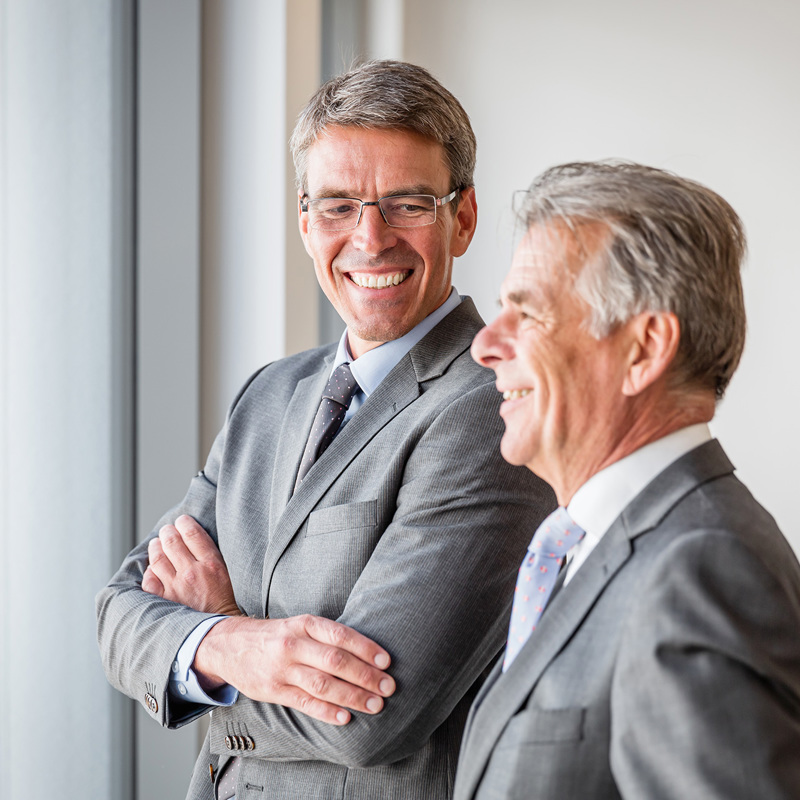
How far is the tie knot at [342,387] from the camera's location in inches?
68.4

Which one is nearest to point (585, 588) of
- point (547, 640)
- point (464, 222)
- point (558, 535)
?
point (547, 640)

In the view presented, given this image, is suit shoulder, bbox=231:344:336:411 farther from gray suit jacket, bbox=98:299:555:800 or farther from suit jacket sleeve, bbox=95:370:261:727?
suit jacket sleeve, bbox=95:370:261:727

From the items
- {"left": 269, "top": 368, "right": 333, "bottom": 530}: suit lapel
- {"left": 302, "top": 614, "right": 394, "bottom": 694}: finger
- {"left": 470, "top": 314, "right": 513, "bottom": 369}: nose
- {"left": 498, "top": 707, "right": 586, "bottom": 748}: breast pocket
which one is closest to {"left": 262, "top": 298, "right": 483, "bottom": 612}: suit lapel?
{"left": 269, "top": 368, "right": 333, "bottom": 530}: suit lapel

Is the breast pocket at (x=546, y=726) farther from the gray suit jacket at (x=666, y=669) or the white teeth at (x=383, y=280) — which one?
the white teeth at (x=383, y=280)

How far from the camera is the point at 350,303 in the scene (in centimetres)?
175

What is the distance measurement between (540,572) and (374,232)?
75 cm

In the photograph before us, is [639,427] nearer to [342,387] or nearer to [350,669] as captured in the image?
[350,669]

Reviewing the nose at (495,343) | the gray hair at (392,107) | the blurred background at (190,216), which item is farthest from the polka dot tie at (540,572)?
the blurred background at (190,216)

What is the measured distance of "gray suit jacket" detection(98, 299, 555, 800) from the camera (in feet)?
4.50

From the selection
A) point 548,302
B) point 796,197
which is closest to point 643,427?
point 548,302

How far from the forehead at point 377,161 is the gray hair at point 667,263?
59 cm

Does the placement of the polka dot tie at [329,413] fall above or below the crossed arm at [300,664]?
above

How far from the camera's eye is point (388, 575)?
140 cm

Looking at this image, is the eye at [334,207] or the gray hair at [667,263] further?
the eye at [334,207]
